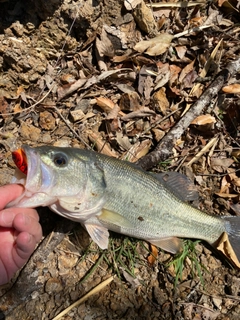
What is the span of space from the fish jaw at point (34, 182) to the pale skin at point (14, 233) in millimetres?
75

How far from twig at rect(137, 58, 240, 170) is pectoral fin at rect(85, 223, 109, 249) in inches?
34.1

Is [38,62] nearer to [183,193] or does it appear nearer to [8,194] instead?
[8,194]

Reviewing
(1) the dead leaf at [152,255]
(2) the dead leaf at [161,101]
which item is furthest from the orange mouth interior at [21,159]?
(2) the dead leaf at [161,101]

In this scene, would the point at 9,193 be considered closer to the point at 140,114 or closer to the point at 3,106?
the point at 3,106

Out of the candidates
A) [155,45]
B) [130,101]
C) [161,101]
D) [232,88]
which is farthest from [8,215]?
[232,88]

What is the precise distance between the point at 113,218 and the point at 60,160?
795 mm

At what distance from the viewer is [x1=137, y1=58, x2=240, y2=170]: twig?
4.17 metres

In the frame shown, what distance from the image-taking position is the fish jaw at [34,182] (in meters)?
3.15

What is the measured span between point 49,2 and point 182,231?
286cm

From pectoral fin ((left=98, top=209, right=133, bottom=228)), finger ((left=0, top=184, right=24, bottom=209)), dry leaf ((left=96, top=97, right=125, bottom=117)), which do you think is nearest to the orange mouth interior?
finger ((left=0, top=184, right=24, bottom=209))

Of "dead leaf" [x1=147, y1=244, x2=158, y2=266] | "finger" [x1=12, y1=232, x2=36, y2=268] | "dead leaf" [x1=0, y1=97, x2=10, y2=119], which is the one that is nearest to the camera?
"finger" [x1=12, y1=232, x2=36, y2=268]

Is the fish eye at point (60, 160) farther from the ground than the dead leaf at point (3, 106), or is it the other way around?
the dead leaf at point (3, 106)

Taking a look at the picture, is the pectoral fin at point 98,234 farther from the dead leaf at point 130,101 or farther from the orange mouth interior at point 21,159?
the dead leaf at point 130,101

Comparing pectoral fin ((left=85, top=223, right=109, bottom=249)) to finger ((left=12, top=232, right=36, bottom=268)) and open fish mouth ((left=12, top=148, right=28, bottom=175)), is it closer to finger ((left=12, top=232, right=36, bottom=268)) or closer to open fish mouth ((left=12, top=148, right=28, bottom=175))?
finger ((left=12, top=232, right=36, bottom=268))
